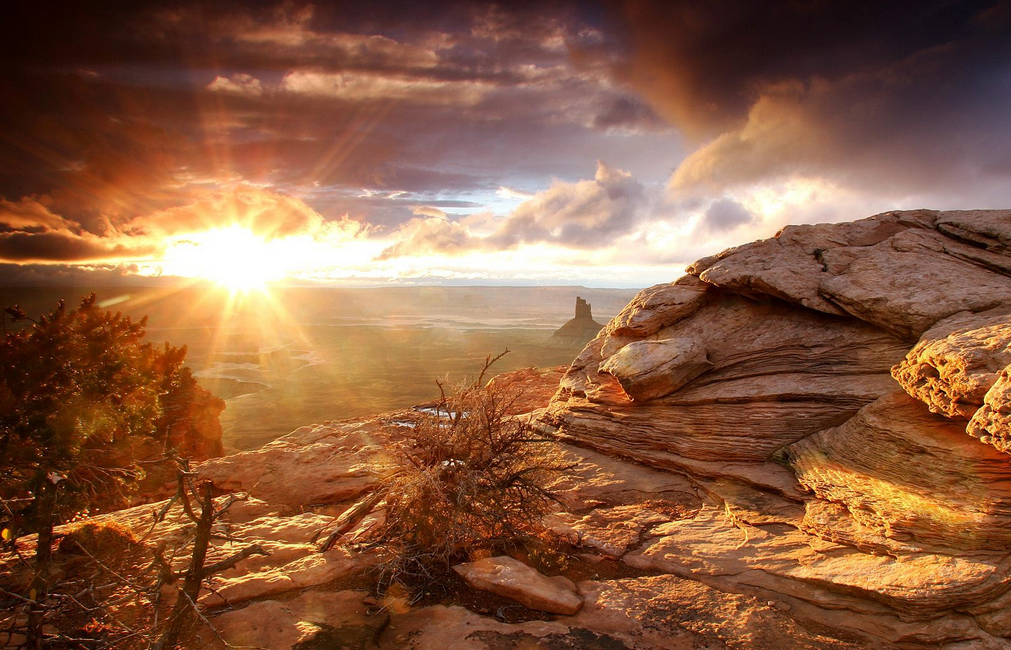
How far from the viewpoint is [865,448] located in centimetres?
A: 759

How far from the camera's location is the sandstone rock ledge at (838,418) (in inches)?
221

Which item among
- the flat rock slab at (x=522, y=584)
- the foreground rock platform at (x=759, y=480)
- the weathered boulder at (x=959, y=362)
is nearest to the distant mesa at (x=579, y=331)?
the foreground rock platform at (x=759, y=480)

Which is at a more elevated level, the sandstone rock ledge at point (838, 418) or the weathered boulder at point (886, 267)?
the weathered boulder at point (886, 267)

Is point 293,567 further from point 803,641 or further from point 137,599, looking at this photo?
point 803,641

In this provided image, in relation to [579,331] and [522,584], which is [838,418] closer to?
[522,584]

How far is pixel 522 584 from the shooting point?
607cm

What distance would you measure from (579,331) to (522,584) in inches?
3283

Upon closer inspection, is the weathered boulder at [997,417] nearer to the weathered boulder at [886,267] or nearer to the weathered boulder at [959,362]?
the weathered boulder at [959,362]

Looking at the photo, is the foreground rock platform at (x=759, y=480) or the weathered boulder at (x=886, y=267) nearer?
the foreground rock platform at (x=759, y=480)

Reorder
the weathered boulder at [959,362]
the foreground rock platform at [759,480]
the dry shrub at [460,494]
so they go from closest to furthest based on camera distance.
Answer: the foreground rock platform at [759,480] < the weathered boulder at [959,362] < the dry shrub at [460,494]

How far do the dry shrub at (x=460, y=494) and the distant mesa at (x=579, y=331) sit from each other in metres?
77.0

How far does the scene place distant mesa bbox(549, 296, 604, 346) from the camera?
8599cm

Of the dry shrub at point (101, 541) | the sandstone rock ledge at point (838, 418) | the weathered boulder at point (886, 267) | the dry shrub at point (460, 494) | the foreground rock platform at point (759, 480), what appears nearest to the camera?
the foreground rock platform at point (759, 480)

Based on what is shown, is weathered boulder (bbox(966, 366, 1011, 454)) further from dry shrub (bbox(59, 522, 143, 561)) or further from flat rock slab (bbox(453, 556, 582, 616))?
dry shrub (bbox(59, 522, 143, 561))
